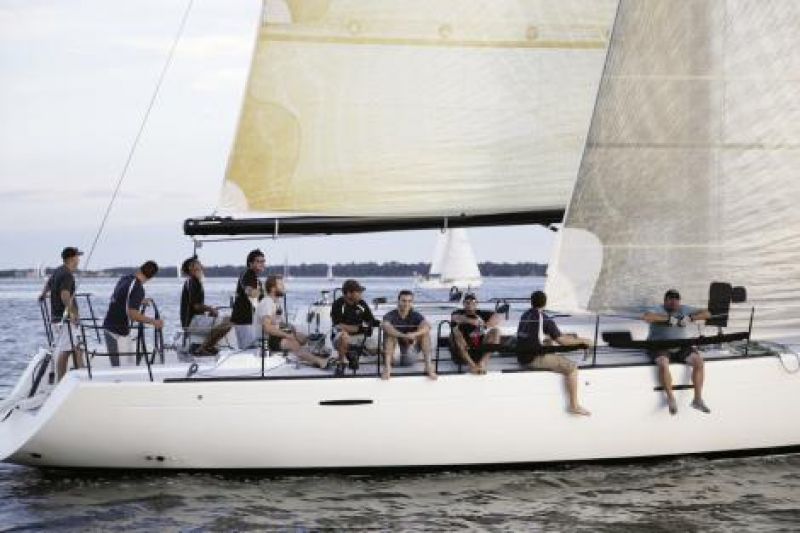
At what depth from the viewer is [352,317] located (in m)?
11.6

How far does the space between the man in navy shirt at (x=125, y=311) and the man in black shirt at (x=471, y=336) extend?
2950 mm

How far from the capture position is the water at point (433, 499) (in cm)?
1007

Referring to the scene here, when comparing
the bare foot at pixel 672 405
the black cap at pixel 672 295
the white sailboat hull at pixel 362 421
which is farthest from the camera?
the black cap at pixel 672 295

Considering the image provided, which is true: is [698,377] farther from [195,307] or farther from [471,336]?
[195,307]

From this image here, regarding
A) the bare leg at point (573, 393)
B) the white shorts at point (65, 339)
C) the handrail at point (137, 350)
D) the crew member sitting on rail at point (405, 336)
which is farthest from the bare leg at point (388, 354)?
the white shorts at point (65, 339)

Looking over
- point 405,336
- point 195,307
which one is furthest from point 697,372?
point 195,307

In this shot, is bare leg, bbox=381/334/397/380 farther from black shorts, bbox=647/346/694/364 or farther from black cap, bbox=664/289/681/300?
black cap, bbox=664/289/681/300

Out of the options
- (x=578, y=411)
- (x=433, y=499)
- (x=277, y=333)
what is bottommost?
(x=433, y=499)

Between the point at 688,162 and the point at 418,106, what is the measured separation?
120 inches

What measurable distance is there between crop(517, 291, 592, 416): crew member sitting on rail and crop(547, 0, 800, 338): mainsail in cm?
60

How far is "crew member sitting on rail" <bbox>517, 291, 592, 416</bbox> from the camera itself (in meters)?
11.3

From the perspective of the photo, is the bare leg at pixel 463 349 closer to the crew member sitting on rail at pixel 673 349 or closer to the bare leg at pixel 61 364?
the crew member sitting on rail at pixel 673 349

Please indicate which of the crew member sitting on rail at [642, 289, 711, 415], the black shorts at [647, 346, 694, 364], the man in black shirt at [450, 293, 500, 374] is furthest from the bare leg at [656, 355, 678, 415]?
the man in black shirt at [450, 293, 500, 374]

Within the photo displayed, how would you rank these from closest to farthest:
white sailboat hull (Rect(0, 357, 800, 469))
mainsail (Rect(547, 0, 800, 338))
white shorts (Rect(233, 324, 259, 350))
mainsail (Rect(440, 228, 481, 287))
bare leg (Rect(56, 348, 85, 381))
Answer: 1. white sailboat hull (Rect(0, 357, 800, 469))
2. bare leg (Rect(56, 348, 85, 381))
3. mainsail (Rect(547, 0, 800, 338))
4. white shorts (Rect(233, 324, 259, 350))
5. mainsail (Rect(440, 228, 481, 287))
